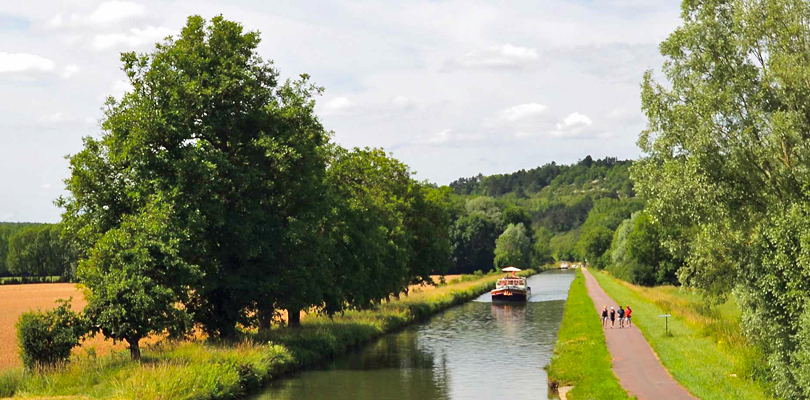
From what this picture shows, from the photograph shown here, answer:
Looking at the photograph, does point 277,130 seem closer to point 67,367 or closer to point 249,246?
point 249,246

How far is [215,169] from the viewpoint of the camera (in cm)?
2944

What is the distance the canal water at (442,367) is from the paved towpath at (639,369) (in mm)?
3189

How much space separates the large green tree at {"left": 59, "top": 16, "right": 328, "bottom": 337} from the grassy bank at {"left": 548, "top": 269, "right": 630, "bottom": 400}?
12.0 meters

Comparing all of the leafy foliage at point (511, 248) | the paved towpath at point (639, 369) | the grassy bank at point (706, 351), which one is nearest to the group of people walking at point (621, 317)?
the grassy bank at point (706, 351)

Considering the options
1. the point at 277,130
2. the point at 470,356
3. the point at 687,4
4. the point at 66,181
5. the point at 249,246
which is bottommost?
the point at 470,356

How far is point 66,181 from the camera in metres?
29.1

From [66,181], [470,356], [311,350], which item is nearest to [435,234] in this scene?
[470,356]

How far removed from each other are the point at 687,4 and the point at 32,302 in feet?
202

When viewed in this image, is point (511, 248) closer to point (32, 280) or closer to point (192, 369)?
point (32, 280)

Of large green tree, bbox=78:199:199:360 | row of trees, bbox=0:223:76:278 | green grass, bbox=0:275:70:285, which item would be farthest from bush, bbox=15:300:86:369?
row of trees, bbox=0:223:76:278

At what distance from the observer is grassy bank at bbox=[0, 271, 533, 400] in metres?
23.3

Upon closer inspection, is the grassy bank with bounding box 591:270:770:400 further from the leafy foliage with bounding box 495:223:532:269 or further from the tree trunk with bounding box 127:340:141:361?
the leafy foliage with bounding box 495:223:532:269

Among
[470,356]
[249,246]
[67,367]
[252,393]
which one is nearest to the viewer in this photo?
[67,367]

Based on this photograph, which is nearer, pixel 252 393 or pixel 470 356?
pixel 252 393
